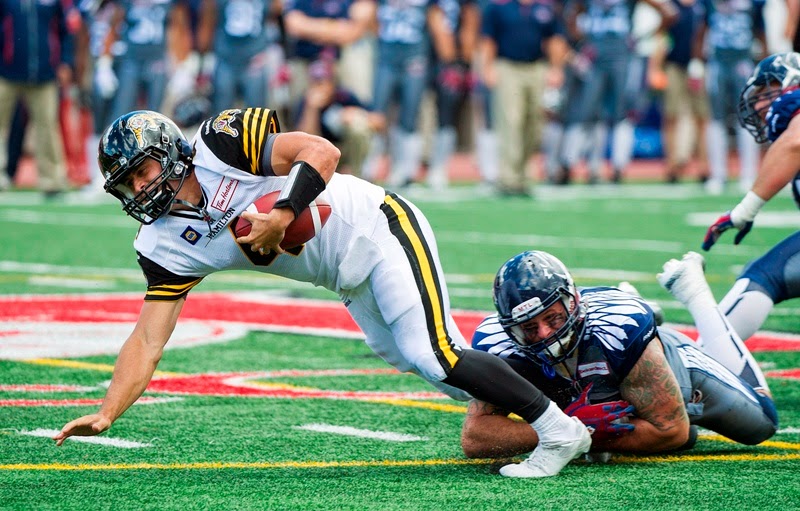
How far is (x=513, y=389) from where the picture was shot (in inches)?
167

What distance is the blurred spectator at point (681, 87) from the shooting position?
1711 centimetres

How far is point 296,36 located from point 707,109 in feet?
16.6

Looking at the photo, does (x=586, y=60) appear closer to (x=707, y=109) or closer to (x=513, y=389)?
(x=707, y=109)

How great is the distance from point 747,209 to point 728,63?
11.2m

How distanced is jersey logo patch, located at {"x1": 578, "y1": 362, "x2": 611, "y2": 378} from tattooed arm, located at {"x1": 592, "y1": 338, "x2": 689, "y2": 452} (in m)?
0.08

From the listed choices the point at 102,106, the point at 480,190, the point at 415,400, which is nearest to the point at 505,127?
the point at 480,190

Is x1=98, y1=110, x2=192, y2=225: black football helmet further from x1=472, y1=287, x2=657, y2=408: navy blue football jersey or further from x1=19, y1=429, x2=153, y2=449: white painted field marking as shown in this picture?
x1=472, y1=287, x2=657, y2=408: navy blue football jersey

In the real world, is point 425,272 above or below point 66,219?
above

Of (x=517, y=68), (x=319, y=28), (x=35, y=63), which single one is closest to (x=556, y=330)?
(x=35, y=63)

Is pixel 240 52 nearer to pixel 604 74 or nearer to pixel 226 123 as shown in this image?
pixel 604 74

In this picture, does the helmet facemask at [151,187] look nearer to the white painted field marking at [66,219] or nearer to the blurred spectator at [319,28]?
the white painted field marking at [66,219]

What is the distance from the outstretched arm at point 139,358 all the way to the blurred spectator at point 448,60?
12.2 m

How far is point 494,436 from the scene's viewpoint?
447 centimetres

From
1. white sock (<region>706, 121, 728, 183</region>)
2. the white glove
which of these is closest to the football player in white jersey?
the white glove
